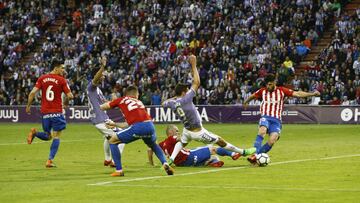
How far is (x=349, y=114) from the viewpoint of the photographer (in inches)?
1545

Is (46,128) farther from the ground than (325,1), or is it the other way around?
(325,1)

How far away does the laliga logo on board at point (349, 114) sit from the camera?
39000 millimetres

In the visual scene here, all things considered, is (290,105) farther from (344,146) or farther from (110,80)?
(344,146)

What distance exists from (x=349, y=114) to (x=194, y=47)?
1128cm

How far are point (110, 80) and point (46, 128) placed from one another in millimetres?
28366

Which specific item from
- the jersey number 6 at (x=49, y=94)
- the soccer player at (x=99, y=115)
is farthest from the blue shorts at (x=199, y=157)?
the jersey number 6 at (x=49, y=94)

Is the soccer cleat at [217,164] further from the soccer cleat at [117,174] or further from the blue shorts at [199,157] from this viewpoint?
the soccer cleat at [117,174]

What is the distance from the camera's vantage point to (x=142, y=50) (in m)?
49.3

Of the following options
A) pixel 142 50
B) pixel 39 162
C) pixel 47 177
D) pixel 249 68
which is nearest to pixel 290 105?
pixel 249 68

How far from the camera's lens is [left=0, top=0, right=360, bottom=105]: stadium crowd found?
42969mm

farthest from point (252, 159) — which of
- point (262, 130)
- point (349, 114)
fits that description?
point (349, 114)

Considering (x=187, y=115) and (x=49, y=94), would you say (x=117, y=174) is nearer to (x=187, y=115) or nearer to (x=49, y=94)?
(x=187, y=115)

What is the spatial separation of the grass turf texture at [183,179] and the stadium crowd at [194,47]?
17268mm

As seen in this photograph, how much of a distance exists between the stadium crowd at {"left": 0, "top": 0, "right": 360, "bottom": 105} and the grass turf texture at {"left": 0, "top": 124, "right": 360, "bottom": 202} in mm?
17268
